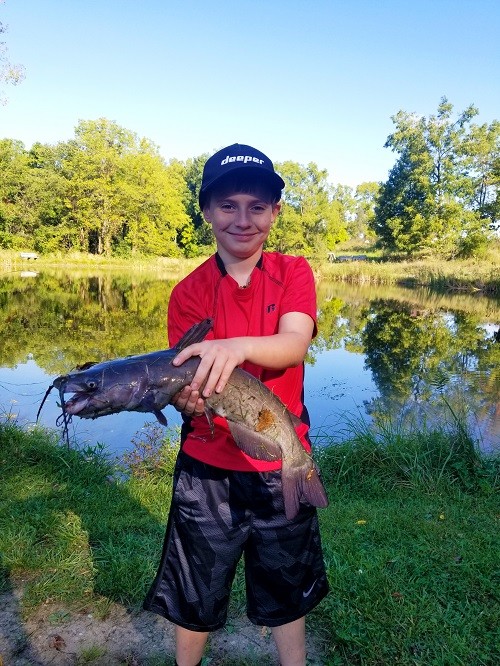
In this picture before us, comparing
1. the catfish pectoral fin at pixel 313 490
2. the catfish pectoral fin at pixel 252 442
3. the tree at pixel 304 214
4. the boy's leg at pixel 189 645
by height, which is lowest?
the boy's leg at pixel 189 645

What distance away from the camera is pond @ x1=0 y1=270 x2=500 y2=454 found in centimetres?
801

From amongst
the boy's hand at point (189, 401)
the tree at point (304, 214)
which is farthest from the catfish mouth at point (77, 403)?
the tree at point (304, 214)

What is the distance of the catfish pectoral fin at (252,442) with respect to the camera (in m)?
1.98

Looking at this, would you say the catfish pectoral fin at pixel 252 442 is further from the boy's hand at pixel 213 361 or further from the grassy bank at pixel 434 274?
the grassy bank at pixel 434 274

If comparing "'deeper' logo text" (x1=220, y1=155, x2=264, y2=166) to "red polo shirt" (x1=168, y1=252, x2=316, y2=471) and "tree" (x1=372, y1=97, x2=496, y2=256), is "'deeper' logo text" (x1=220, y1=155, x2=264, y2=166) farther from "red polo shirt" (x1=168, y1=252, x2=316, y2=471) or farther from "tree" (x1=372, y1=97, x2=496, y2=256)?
"tree" (x1=372, y1=97, x2=496, y2=256)

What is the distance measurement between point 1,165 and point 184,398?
56012mm

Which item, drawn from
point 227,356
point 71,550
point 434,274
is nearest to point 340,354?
point 71,550

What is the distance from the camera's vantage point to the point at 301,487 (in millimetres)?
2092

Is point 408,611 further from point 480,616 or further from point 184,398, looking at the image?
point 184,398

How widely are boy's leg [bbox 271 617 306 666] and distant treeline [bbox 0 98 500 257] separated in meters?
41.6

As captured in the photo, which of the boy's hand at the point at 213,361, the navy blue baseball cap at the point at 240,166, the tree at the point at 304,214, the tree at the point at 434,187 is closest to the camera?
the boy's hand at the point at 213,361

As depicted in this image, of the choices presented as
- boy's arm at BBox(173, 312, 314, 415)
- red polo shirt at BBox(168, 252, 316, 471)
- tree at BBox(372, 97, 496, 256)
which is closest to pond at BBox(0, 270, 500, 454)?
red polo shirt at BBox(168, 252, 316, 471)

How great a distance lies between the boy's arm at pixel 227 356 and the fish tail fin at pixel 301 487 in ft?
1.70

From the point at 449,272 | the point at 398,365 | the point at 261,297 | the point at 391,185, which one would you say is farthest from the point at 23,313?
the point at 391,185
